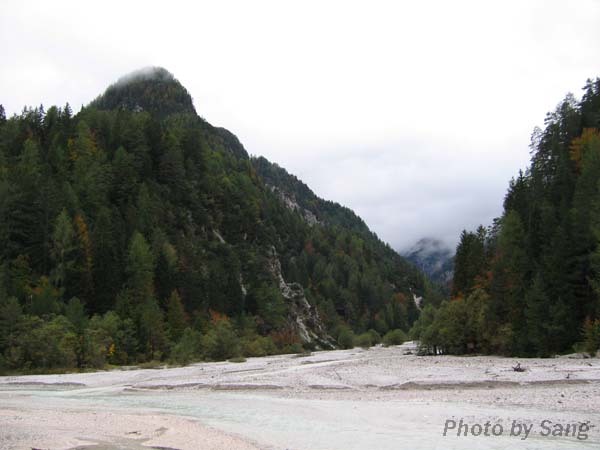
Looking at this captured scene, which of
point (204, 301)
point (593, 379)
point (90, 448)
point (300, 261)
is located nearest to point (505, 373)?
point (593, 379)

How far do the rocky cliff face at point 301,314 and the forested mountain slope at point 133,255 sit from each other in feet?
1.46

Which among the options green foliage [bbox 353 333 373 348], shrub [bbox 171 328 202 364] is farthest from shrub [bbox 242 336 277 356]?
green foliage [bbox 353 333 373 348]

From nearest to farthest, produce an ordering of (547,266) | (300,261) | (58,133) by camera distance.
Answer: (547,266), (58,133), (300,261)

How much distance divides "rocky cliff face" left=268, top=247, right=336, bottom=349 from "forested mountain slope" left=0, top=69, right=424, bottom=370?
445 mm

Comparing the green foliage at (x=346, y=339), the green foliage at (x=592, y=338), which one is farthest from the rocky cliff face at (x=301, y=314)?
the green foliage at (x=592, y=338)

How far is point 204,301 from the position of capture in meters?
108

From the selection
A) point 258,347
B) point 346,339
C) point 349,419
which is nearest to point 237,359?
Answer: point 258,347

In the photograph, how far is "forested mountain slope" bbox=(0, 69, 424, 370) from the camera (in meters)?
74.7

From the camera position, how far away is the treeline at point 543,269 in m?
58.9

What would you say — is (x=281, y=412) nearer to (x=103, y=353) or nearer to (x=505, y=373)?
(x=505, y=373)

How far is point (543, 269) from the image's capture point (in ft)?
209

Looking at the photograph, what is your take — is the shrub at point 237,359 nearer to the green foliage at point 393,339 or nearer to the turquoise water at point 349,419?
the turquoise water at point 349,419

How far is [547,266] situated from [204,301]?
6442 centimetres

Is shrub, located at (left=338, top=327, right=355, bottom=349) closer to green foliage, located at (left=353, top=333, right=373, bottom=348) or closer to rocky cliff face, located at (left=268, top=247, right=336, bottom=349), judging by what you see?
green foliage, located at (left=353, top=333, right=373, bottom=348)
